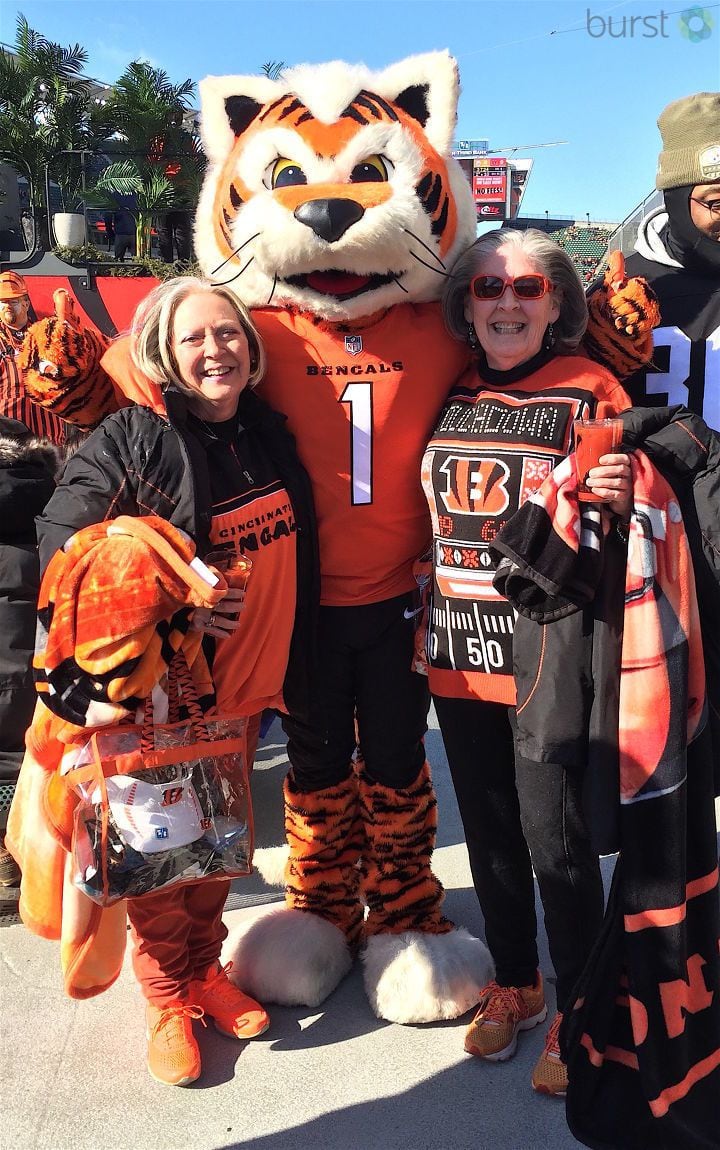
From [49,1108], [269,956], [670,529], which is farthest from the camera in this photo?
[269,956]

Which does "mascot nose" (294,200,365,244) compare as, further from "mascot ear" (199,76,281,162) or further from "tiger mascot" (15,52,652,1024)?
"mascot ear" (199,76,281,162)

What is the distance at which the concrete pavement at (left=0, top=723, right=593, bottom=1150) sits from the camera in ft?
5.88

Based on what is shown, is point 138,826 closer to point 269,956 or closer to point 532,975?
point 269,956

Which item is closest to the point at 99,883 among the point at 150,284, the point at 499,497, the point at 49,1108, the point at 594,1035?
the point at 49,1108

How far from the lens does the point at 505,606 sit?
6.02 feet

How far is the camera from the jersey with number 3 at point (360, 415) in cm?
209

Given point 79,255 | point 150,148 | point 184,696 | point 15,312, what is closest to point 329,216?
point 184,696

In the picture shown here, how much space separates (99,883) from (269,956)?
2.34 feet

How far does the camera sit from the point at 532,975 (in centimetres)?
210

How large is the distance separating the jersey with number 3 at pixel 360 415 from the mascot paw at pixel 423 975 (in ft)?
3.06

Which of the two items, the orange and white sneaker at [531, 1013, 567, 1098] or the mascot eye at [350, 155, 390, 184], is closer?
the orange and white sneaker at [531, 1013, 567, 1098]

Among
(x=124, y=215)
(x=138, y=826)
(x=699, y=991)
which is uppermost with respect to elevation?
(x=124, y=215)

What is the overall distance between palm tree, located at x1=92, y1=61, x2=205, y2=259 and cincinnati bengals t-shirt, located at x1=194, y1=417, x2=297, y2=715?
18677mm

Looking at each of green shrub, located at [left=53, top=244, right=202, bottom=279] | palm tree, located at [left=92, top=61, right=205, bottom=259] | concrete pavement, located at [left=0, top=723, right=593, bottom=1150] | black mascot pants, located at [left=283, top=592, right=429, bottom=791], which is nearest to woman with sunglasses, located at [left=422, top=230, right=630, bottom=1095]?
concrete pavement, located at [left=0, top=723, right=593, bottom=1150]
